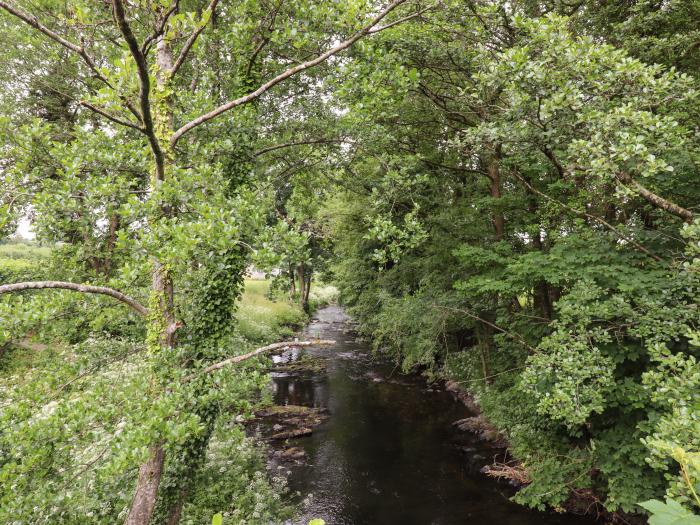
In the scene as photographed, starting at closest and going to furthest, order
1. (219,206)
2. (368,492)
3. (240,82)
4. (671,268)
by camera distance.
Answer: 1. (219,206)
2. (671,268)
3. (240,82)
4. (368,492)

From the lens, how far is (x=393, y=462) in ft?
39.8

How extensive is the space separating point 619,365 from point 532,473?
3799 millimetres

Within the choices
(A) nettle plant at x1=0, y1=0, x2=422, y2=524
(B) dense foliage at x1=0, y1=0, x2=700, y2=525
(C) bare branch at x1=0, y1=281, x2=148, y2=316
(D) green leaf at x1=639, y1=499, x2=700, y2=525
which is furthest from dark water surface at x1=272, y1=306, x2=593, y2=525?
(D) green leaf at x1=639, y1=499, x2=700, y2=525

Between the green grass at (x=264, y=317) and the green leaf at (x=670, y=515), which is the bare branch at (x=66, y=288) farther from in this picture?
the green grass at (x=264, y=317)

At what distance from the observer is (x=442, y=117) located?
42.5ft

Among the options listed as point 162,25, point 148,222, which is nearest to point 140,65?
point 162,25

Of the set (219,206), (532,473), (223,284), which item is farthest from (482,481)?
(219,206)

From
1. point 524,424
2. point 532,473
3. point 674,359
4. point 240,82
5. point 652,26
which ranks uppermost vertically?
point 652,26

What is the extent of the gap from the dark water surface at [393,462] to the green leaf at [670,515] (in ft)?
30.8

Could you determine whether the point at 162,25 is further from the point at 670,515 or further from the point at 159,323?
the point at 670,515

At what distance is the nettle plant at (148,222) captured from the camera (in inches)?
165

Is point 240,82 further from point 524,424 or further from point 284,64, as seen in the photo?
point 524,424

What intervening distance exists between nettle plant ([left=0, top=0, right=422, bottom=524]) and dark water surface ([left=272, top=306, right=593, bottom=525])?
5143mm

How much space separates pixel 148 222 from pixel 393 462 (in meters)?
10.8
